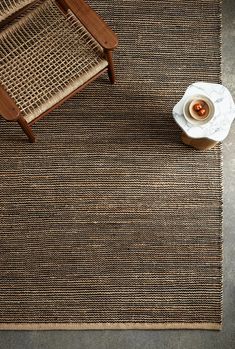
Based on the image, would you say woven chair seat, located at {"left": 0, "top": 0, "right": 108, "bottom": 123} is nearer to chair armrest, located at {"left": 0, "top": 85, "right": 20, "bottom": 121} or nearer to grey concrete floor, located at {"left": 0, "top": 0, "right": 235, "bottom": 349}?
chair armrest, located at {"left": 0, "top": 85, "right": 20, "bottom": 121}

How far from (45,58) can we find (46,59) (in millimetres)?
11

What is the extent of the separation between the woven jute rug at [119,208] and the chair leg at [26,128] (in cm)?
7

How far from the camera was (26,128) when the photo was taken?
227cm

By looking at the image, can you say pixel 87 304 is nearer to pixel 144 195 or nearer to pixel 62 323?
pixel 62 323

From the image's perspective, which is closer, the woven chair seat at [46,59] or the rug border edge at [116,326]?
the woven chair seat at [46,59]

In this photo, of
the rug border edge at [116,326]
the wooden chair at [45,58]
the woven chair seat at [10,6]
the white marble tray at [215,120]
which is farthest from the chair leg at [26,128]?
the rug border edge at [116,326]

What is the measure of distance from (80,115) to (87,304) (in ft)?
3.35

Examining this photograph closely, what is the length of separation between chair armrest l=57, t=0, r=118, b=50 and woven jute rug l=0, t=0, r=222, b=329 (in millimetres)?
515

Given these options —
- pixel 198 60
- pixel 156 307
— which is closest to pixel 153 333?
pixel 156 307

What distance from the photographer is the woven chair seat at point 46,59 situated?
2.23 meters

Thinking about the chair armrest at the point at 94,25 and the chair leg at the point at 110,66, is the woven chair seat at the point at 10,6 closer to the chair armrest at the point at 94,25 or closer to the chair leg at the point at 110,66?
the chair armrest at the point at 94,25

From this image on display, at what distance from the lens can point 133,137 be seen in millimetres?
2520

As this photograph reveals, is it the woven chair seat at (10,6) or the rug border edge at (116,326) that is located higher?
the woven chair seat at (10,6)

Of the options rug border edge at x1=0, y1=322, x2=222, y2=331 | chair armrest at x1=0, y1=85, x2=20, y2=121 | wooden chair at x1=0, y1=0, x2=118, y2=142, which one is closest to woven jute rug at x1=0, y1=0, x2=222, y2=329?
rug border edge at x1=0, y1=322, x2=222, y2=331
